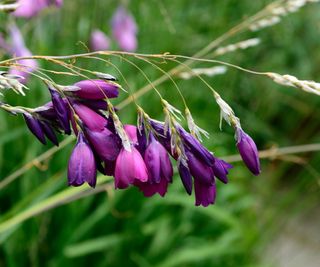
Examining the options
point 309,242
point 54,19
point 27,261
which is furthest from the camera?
point 309,242

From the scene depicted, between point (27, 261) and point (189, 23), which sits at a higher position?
point (27, 261)

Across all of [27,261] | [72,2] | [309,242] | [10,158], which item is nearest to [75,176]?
[27,261]

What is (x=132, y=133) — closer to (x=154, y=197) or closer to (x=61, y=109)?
(x=61, y=109)

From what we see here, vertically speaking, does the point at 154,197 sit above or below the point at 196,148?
below

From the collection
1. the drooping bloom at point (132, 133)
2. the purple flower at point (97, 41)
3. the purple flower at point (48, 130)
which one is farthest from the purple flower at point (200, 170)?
the purple flower at point (97, 41)

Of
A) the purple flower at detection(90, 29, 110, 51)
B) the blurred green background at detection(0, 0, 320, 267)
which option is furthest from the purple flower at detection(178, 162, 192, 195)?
the purple flower at detection(90, 29, 110, 51)

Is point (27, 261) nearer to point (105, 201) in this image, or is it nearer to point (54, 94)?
point (105, 201)

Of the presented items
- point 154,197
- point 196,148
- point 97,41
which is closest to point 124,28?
point 97,41
